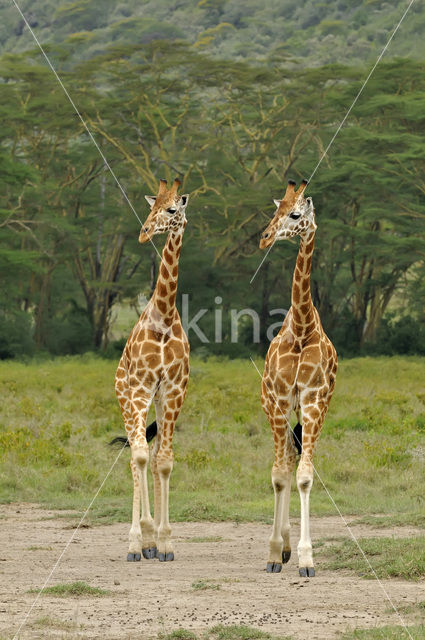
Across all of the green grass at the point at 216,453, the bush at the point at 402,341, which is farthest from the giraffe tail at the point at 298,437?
the bush at the point at 402,341

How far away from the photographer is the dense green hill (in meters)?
A: 74.6

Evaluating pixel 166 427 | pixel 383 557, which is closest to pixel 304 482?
pixel 383 557

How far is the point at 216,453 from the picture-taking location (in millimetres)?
13570

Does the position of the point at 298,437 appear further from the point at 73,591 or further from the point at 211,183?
the point at 211,183

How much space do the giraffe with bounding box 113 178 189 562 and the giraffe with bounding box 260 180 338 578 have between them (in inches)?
28.5

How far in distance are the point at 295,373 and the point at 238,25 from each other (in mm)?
90800

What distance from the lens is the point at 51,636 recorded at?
5.75 meters

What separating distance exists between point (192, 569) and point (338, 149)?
2822 centimetres

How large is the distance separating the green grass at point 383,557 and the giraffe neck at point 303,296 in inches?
63.9

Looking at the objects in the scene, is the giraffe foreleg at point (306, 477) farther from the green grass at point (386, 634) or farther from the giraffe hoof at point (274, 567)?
the green grass at point (386, 634)

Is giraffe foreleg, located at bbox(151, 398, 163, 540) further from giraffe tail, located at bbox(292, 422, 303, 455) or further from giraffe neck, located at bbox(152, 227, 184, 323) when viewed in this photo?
giraffe tail, located at bbox(292, 422, 303, 455)

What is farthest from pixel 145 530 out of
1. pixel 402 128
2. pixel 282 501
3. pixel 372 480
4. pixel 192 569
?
pixel 402 128

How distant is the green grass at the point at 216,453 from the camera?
35.7ft

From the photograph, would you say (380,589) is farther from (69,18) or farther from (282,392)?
(69,18)
